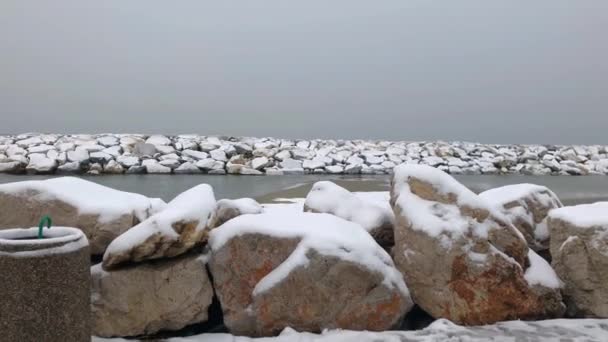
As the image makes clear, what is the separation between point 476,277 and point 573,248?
96cm

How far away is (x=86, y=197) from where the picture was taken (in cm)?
390

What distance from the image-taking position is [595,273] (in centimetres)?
390

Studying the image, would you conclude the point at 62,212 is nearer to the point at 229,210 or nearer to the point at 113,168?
the point at 229,210

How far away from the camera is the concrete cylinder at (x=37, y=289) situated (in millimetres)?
2502

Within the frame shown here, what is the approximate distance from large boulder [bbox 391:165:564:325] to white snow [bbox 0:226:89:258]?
240 centimetres

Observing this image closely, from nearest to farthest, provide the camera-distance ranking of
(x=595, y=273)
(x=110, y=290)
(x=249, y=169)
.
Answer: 1. (x=110, y=290)
2. (x=595, y=273)
3. (x=249, y=169)

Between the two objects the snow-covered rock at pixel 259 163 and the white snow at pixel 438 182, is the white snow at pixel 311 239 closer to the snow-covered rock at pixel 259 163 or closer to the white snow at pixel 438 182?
the white snow at pixel 438 182

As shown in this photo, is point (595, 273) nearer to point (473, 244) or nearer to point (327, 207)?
point (473, 244)

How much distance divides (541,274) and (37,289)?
359 centimetres

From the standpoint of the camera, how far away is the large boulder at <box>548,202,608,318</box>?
3.87 metres

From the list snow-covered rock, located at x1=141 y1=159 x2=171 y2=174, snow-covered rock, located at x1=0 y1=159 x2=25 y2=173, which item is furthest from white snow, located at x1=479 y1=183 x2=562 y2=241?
snow-covered rock, located at x1=0 y1=159 x2=25 y2=173

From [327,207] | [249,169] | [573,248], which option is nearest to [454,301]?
[573,248]

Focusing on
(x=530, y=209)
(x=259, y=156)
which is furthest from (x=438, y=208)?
(x=259, y=156)

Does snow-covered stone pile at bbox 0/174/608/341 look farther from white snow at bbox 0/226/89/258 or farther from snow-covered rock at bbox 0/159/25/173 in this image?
snow-covered rock at bbox 0/159/25/173
